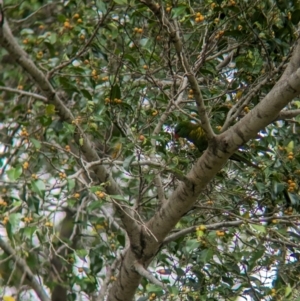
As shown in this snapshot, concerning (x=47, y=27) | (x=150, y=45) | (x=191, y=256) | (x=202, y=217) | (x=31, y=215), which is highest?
(x=47, y=27)

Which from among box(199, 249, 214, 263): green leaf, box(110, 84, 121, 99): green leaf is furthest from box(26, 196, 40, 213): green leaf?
box(199, 249, 214, 263): green leaf

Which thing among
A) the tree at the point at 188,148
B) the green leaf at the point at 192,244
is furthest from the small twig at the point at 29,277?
the green leaf at the point at 192,244

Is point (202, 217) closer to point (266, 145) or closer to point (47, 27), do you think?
point (266, 145)

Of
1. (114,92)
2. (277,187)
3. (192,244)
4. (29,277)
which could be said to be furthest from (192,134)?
(29,277)

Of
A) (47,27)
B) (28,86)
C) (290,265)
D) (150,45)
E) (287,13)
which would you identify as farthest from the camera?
(47,27)

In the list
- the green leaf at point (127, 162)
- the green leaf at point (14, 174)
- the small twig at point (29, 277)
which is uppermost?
the green leaf at point (127, 162)

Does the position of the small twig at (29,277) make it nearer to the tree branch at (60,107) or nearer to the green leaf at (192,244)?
the tree branch at (60,107)

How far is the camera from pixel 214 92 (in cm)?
406

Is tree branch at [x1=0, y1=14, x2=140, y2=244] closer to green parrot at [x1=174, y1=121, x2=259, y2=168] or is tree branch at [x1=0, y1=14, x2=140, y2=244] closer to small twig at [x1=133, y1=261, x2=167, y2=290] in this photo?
small twig at [x1=133, y1=261, x2=167, y2=290]

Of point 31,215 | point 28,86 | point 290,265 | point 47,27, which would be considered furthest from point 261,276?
point 47,27

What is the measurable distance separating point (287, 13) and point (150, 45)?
35.0 inches

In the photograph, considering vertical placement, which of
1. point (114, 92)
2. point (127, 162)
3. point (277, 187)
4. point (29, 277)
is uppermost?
point (114, 92)

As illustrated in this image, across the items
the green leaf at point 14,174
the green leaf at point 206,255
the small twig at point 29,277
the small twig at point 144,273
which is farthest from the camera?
the small twig at point 29,277

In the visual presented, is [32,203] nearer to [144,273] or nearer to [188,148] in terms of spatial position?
[144,273]
